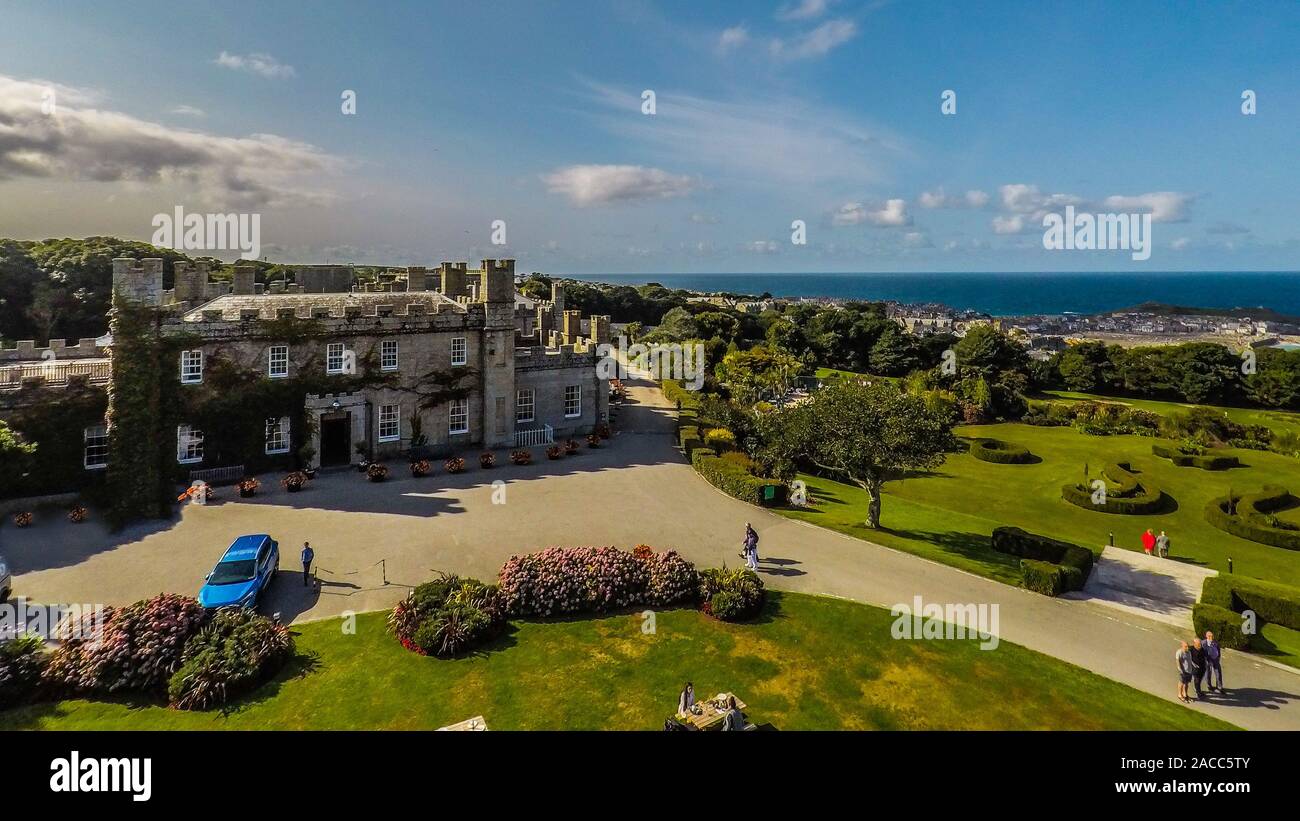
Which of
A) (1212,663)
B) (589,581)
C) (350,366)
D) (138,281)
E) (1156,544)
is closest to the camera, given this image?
(1212,663)

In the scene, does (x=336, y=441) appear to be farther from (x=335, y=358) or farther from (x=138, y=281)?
(x=138, y=281)

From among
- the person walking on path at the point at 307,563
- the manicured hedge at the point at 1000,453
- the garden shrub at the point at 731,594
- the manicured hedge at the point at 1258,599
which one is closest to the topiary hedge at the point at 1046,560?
the manicured hedge at the point at 1258,599

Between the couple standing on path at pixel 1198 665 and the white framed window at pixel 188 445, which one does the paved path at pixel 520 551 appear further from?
the white framed window at pixel 188 445

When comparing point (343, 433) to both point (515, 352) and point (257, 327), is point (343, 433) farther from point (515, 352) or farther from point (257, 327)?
point (515, 352)

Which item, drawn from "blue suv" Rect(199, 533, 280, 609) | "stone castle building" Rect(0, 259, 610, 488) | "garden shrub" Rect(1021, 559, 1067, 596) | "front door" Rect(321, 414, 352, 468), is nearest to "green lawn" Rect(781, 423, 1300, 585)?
"garden shrub" Rect(1021, 559, 1067, 596)

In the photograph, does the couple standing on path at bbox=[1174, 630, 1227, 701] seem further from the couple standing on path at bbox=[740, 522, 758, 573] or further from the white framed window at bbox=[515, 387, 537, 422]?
the white framed window at bbox=[515, 387, 537, 422]

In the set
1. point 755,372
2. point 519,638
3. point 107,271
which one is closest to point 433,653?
point 519,638

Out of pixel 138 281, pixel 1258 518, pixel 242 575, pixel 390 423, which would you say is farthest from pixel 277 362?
pixel 1258 518
